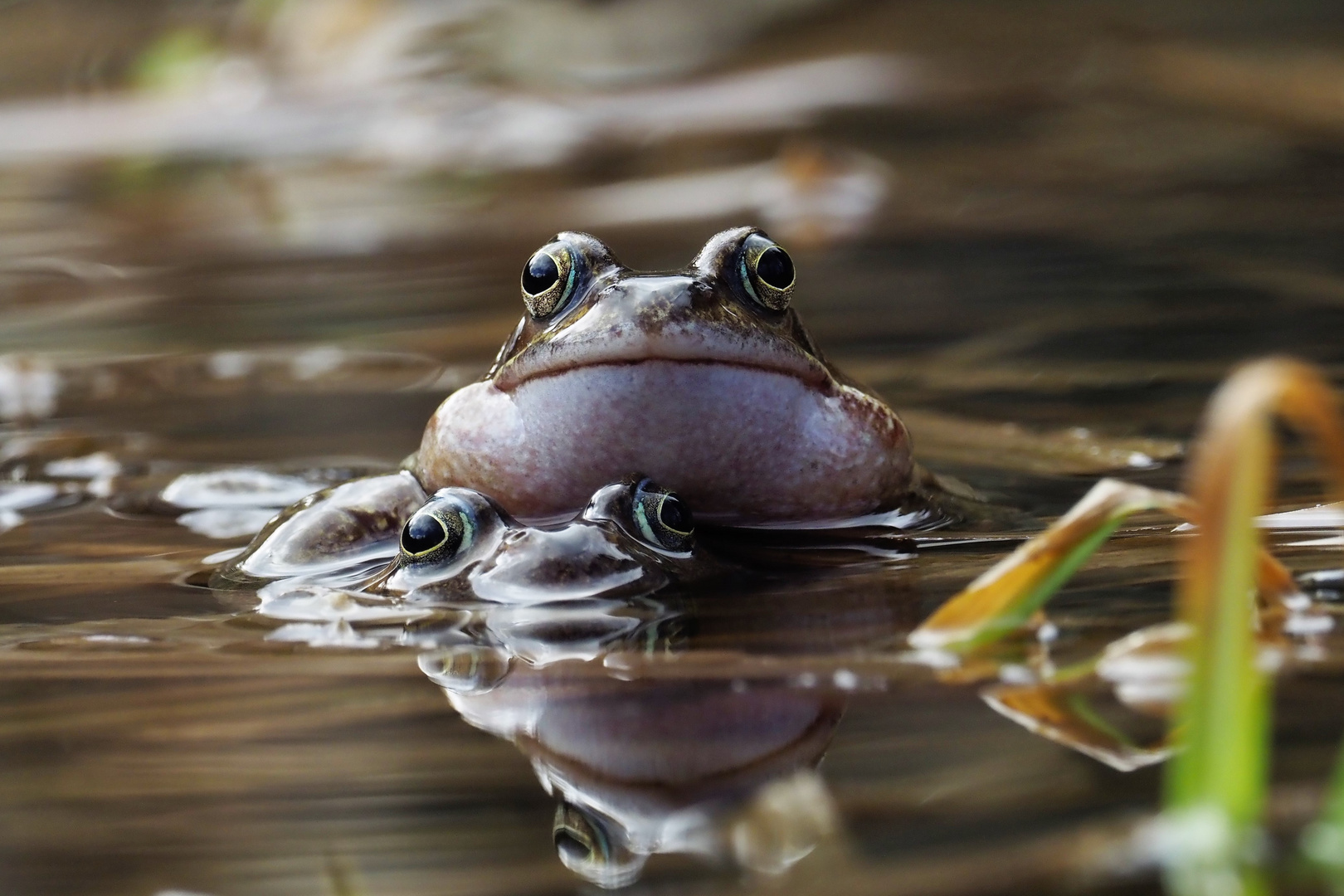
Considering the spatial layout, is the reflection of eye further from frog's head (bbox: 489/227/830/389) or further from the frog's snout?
frog's head (bbox: 489/227/830/389)

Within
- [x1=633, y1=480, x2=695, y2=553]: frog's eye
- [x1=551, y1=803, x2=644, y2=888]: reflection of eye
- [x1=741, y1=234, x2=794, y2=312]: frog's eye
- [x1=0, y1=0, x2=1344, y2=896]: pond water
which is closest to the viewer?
[x1=551, y1=803, x2=644, y2=888]: reflection of eye

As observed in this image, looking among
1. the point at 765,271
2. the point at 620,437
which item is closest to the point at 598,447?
the point at 620,437

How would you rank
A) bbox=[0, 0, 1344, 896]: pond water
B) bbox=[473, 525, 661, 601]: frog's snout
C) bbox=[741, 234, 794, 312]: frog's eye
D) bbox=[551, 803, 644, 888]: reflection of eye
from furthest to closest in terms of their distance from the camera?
1. bbox=[741, 234, 794, 312]: frog's eye
2. bbox=[473, 525, 661, 601]: frog's snout
3. bbox=[0, 0, 1344, 896]: pond water
4. bbox=[551, 803, 644, 888]: reflection of eye

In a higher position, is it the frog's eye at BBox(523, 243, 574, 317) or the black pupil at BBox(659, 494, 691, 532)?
the frog's eye at BBox(523, 243, 574, 317)

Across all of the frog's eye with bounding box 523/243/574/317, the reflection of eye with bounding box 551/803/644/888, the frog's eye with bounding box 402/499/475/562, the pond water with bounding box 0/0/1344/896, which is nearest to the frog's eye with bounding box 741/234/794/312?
the frog's eye with bounding box 523/243/574/317

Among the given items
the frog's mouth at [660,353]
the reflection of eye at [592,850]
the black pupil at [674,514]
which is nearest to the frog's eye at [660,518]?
the black pupil at [674,514]

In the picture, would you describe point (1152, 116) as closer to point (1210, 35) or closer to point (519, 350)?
point (1210, 35)
